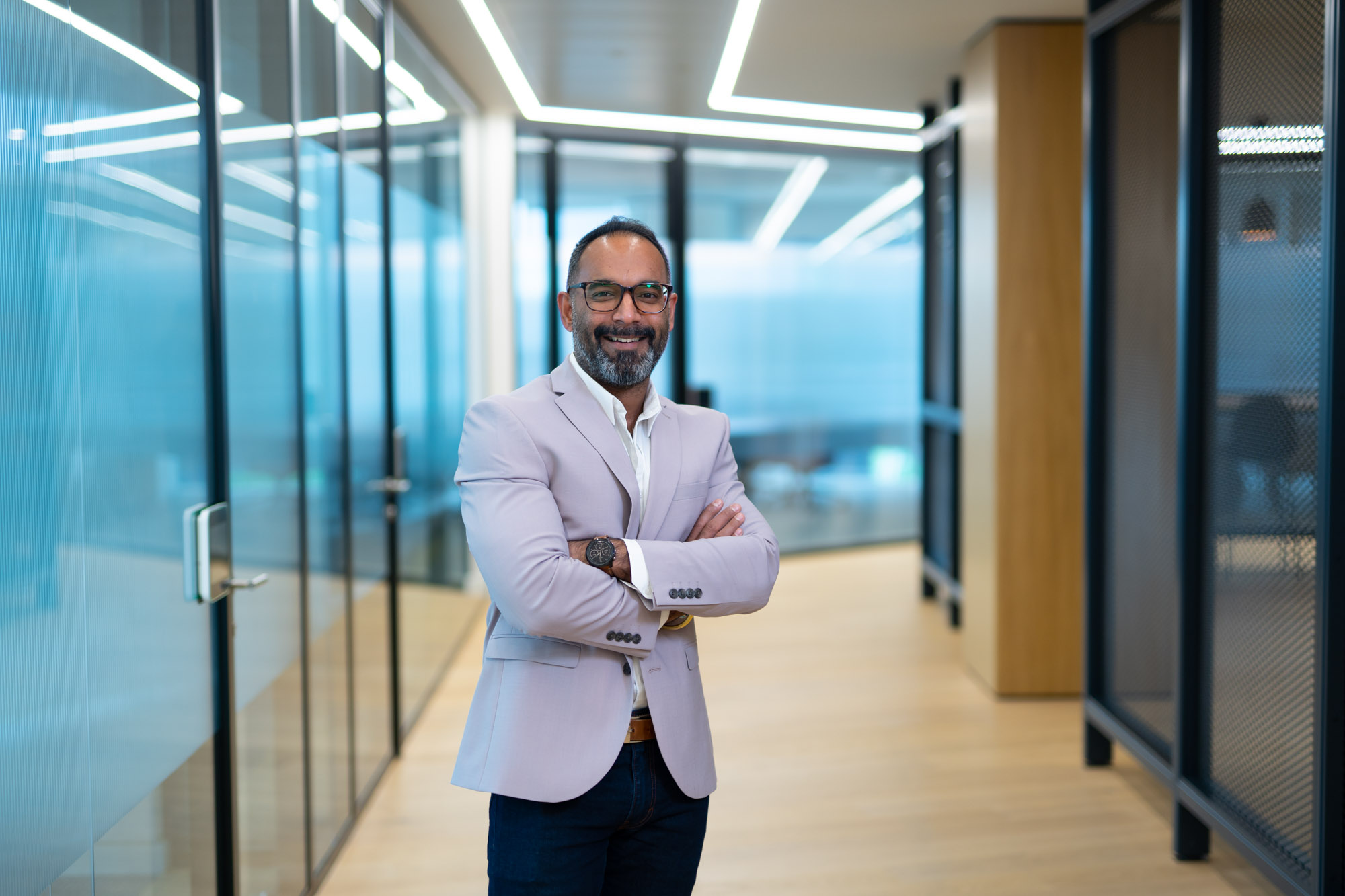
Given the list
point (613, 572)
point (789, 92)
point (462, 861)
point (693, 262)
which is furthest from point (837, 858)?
point (693, 262)

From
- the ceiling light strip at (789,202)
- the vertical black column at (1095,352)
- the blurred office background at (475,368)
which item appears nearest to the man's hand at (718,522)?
the blurred office background at (475,368)

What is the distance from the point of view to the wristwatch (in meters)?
1.75

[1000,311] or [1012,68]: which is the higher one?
[1012,68]

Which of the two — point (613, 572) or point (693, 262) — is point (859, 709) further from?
point (693, 262)

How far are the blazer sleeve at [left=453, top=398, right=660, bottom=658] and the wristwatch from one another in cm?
2

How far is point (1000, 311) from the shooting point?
16.2ft

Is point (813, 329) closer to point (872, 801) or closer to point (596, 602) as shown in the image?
point (872, 801)

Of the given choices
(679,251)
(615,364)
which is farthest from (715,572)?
(679,251)

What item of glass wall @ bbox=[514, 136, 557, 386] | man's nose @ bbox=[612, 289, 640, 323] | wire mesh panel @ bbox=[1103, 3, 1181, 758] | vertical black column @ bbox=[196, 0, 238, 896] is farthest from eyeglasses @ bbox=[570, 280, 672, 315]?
glass wall @ bbox=[514, 136, 557, 386]

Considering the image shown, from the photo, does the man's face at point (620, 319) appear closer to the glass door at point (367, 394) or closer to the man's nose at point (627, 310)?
the man's nose at point (627, 310)

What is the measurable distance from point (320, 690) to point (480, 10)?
2905 mm

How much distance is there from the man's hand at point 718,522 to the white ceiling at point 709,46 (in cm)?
328

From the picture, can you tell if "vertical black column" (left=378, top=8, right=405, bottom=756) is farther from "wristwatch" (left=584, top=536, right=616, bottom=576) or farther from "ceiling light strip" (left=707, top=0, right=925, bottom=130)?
"wristwatch" (left=584, top=536, right=616, bottom=576)

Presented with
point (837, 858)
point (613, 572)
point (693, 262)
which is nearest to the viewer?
point (613, 572)
